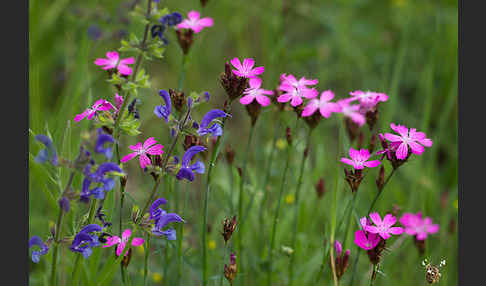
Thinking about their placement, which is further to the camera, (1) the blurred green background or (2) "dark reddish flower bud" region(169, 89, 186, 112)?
(1) the blurred green background

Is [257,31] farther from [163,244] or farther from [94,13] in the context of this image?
[163,244]

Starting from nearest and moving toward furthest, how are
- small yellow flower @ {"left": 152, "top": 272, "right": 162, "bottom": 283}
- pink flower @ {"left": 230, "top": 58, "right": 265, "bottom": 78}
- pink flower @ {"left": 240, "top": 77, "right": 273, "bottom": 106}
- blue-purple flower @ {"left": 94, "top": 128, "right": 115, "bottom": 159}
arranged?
blue-purple flower @ {"left": 94, "top": 128, "right": 115, "bottom": 159} < pink flower @ {"left": 230, "top": 58, "right": 265, "bottom": 78} < pink flower @ {"left": 240, "top": 77, "right": 273, "bottom": 106} < small yellow flower @ {"left": 152, "top": 272, "right": 162, "bottom": 283}

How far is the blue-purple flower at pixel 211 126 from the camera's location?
136 cm

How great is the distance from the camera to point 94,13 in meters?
2.88

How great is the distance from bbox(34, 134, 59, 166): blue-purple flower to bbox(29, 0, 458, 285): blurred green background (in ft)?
2.25

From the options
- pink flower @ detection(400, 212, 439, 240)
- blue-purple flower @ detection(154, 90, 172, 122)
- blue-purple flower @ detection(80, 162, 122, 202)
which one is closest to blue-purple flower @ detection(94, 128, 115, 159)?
blue-purple flower @ detection(80, 162, 122, 202)

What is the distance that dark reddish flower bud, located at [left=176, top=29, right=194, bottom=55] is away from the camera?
6.14ft

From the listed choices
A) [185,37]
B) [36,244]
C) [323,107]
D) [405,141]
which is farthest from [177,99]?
[405,141]

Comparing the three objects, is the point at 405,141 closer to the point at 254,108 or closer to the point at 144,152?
the point at 254,108

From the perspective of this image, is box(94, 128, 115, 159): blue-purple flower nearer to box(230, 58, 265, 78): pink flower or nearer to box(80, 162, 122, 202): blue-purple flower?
box(80, 162, 122, 202): blue-purple flower

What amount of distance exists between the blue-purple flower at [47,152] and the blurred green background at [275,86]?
2.25 ft

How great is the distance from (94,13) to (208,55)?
1.31 metres

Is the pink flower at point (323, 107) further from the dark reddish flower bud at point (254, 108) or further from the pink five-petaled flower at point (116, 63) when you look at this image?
the pink five-petaled flower at point (116, 63)

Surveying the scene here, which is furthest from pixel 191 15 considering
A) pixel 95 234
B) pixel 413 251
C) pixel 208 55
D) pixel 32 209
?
pixel 208 55
